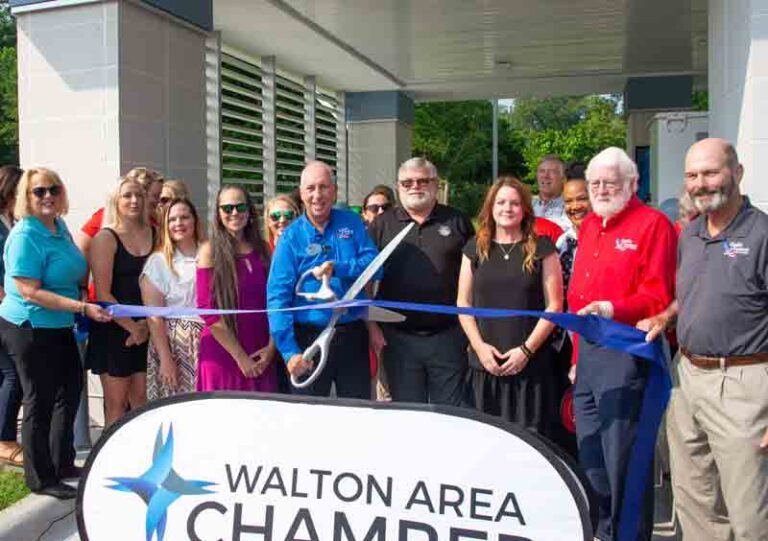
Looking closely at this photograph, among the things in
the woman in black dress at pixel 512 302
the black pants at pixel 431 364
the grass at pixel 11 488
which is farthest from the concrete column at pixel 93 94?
the woman in black dress at pixel 512 302

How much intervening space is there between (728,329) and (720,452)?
519 millimetres

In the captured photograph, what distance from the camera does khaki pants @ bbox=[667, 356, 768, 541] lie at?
320 centimetres

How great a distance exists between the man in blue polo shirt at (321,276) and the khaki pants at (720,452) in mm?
1587

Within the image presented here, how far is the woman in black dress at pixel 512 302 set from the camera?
4020 mm

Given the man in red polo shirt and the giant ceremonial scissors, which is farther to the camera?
the giant ceremonial scissors

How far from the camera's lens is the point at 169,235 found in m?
4.62

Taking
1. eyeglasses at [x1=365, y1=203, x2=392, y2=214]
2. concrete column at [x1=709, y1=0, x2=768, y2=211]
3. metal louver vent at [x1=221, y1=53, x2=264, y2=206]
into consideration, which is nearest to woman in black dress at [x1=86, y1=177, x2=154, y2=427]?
eyeglasses at [x1=365, y1=203, x2=392, y2=214]

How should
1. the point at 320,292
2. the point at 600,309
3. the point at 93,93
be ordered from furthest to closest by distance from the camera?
the point at 93,93 < the point at 320,292 < the point at 600,309

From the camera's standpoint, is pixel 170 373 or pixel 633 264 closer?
pixel 633 264

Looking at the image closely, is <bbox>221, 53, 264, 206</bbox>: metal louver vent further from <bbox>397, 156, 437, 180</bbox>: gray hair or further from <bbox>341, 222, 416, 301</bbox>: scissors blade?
<bbox>341, 222, 416, 301</bbox>: scissors blade

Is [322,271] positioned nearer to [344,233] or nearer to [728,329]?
[344,233]

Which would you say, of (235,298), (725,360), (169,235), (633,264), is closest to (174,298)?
(169,235)

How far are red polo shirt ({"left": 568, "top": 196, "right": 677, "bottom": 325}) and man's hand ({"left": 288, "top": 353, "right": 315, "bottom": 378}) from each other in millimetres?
1347

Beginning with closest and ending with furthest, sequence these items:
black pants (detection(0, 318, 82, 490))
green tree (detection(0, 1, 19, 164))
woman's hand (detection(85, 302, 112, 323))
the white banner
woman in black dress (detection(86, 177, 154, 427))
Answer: the white banner < woman's hand (detection(85, 302, 112, 323)) < black pants (detection(0, 318, 82, 490)) < woman in black dress (detection(86, 177, 154, 427)) < green tree (detection(0, 1, 19, 164))
